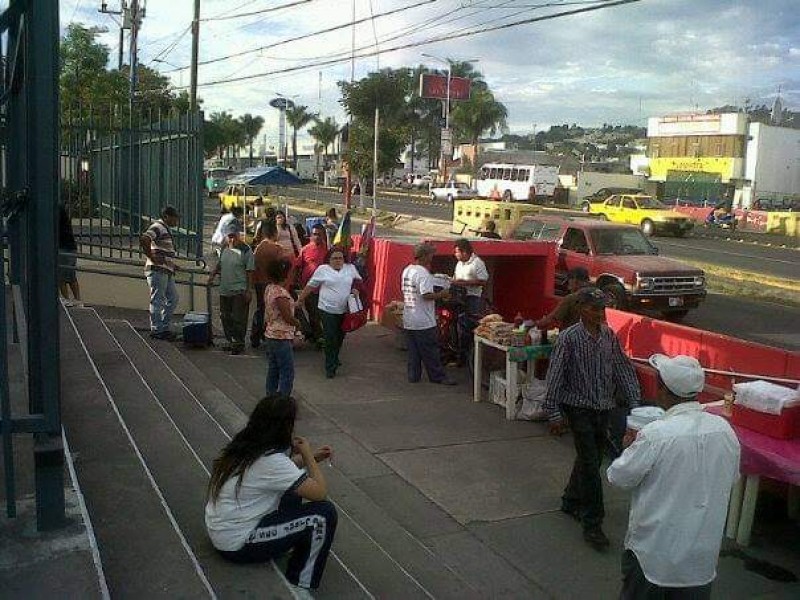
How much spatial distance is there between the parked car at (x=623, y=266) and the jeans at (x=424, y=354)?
17.8ft

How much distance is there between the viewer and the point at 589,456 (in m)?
5.36

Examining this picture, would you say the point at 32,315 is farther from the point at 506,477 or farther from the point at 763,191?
the point at 763,191

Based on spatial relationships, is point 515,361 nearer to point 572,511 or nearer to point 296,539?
point 572,511

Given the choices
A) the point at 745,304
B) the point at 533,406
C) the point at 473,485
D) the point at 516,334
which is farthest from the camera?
the point at 745,304

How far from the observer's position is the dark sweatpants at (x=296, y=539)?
3.97 metres

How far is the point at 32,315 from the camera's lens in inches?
120

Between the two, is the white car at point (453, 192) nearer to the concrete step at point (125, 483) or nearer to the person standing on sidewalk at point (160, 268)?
the person standing on sidewalk at point (160, 268)

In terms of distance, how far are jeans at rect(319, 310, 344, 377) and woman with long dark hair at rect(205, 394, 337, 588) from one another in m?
5.19

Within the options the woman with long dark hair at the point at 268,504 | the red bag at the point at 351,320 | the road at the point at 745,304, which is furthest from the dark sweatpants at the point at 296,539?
the road at the point at 745,304

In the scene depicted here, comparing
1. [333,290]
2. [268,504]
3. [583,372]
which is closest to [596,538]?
A: [583,372]

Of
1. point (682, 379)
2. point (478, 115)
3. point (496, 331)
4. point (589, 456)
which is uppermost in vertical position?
point (478, 115)

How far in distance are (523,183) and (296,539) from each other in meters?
Result: 51.1

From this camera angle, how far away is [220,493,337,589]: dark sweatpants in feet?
13.0

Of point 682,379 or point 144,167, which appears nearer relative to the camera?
point 682,379
